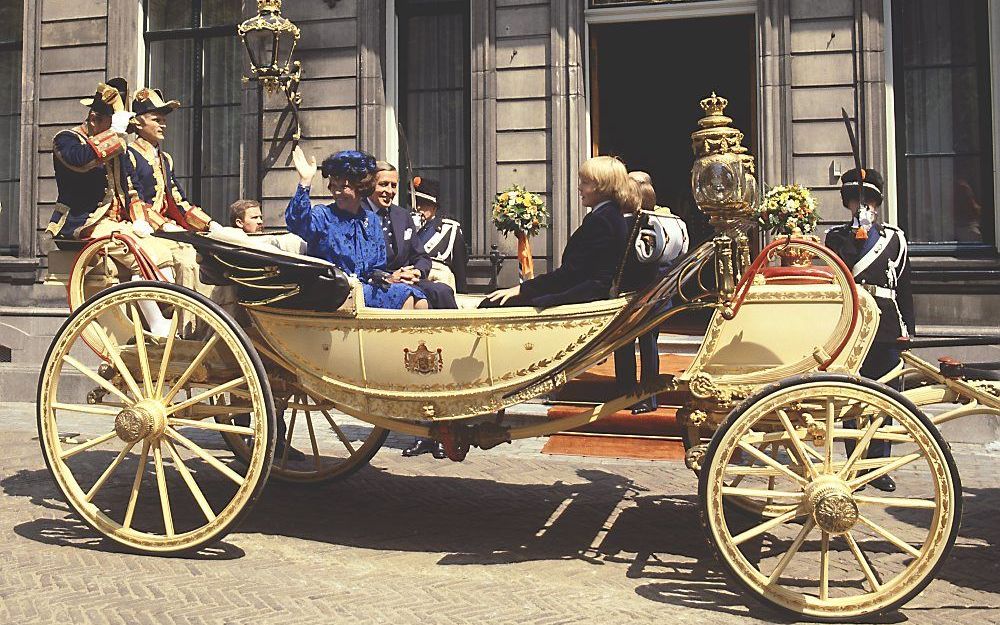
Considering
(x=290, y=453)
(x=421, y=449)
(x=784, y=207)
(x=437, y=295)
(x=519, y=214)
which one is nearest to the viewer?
(x=437, y=295)

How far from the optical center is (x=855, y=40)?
938 centimetres

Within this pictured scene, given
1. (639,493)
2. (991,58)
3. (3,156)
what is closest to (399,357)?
(639,493)

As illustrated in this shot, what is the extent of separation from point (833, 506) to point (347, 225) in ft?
10.0

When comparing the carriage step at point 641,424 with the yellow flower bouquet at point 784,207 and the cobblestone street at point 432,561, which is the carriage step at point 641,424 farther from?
the yellow flower bouquet at point 784,207

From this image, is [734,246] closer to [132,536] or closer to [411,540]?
[411,540]

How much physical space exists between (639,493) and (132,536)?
2913mm

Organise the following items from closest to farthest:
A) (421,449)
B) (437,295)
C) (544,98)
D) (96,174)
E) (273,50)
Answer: (437,295), (96,174), (421,449), (544,98), (273,50)

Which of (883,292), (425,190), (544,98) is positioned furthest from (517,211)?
(883,292)

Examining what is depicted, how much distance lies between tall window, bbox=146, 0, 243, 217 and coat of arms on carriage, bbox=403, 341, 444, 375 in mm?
8185

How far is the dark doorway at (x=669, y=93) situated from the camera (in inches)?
476

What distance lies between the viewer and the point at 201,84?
11.9 m

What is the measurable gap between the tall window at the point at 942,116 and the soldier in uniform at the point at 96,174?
7708mm

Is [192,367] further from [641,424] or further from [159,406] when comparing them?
[641,424]

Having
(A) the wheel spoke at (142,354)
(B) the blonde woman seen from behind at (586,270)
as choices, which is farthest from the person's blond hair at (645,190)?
(A) the wheel spoke at (142,354)
